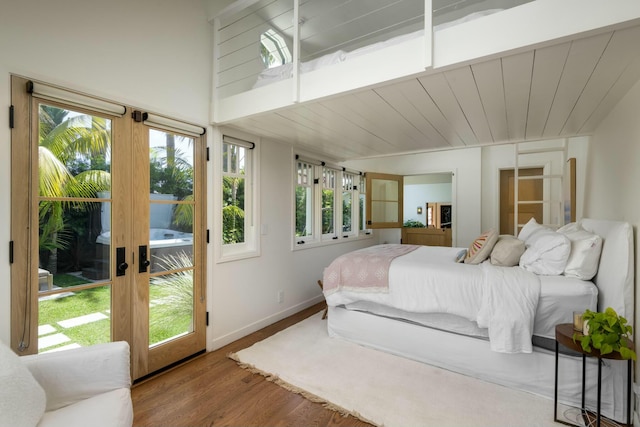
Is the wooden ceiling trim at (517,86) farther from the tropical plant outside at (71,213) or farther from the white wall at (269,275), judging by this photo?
the tropical plant outside at (71,213)

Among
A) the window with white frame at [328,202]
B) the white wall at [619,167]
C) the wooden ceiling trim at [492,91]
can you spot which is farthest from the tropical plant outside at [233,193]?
the white wall at [619,167]

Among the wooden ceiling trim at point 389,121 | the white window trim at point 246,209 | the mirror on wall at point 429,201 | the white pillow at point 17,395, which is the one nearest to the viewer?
the white pillow at point 17,395

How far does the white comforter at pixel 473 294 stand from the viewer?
2031mm

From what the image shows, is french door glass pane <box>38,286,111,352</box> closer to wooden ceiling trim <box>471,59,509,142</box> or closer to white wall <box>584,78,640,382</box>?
wooden ceiling trim <box>471,59,509,142</box>

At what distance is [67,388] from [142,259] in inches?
42.4

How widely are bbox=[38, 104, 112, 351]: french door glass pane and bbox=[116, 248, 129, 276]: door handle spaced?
0.06 meters

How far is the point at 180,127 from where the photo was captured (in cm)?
253

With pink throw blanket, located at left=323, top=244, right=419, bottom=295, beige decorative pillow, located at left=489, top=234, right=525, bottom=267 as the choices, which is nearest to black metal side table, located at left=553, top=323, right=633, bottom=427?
beige decorative pillow, located at left=489, top=234, right=525, bottom=267

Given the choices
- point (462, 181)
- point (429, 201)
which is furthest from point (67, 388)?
point (429, 201)

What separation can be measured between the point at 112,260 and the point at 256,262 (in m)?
1.39

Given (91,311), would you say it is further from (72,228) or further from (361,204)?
(361,204)

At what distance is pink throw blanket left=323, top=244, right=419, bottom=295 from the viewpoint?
2.71m

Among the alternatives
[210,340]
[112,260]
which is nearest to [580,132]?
[210,340]

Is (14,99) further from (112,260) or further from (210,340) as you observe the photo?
(210,340)
